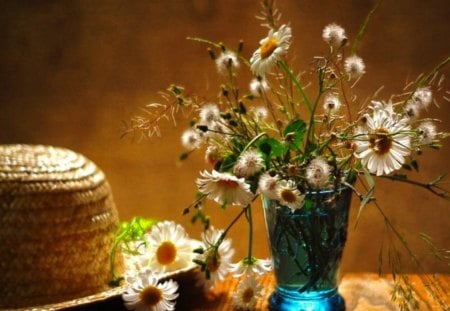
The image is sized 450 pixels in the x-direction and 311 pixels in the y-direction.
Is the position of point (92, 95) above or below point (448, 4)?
below

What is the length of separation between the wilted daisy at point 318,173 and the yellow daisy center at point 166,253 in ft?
0.96

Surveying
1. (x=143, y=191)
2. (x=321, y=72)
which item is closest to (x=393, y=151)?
(x=321, y=72)

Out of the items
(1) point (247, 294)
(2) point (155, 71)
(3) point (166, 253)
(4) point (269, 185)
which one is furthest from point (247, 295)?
(2) point (155, 71)

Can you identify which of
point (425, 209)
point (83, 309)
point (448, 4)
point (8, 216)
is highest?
point (448, 4)

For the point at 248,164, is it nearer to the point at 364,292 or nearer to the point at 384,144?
the point at 384,144

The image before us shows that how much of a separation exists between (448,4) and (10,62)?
102 cm

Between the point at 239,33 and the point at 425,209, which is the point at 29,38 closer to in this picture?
the point at 239,33

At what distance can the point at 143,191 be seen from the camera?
164cm

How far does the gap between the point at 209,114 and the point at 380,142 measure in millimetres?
242

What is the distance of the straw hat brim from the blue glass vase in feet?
0.55

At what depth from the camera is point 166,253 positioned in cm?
108

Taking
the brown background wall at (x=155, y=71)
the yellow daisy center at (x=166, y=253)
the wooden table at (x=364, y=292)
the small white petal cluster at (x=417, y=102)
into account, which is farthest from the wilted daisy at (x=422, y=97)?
the brown background wall at (x=155, y=71)

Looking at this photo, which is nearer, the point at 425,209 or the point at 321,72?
the point at 321,72

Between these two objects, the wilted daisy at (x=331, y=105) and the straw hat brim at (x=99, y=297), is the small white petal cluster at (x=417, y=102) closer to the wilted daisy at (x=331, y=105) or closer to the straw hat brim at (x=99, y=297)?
the wilted daisy at (x=331, y=105)
